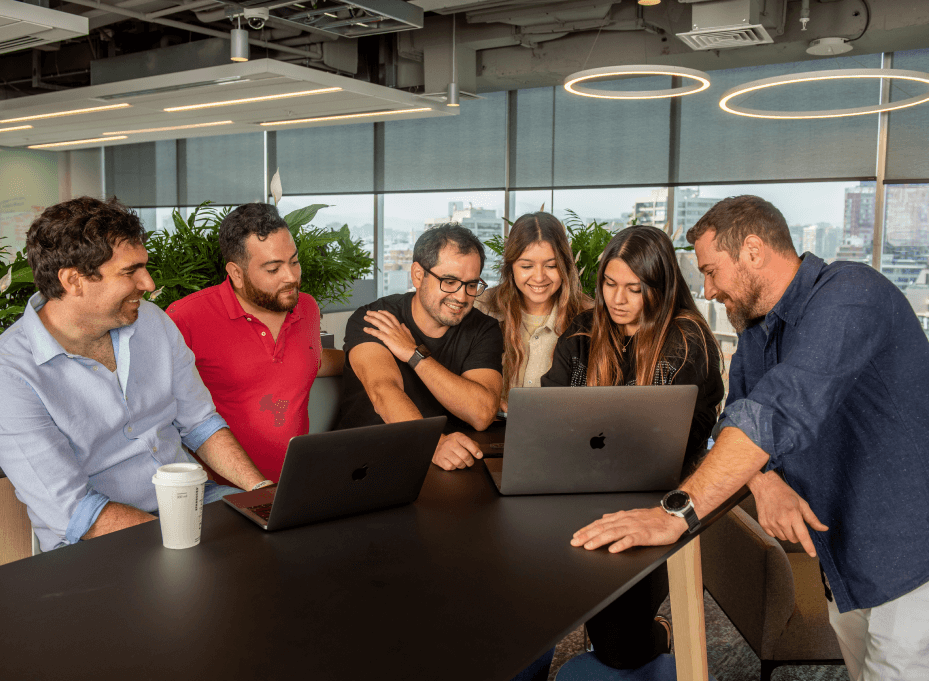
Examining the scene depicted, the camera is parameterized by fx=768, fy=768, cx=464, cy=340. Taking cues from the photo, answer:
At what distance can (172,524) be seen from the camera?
122 cm

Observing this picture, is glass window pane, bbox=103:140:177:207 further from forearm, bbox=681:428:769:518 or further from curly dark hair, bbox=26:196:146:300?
forearm, bbox=681:428:769:518

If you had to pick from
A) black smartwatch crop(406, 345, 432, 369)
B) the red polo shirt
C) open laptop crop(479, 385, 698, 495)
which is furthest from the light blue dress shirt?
open laptop crop(479, 385, 698, 495)

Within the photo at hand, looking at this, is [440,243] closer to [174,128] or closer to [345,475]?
[345,475]

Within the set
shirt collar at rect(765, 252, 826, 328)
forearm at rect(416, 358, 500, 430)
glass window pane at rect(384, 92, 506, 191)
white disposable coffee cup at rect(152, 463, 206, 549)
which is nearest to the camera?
white disposable coffee cup at rect(152, 463, 206, 549)

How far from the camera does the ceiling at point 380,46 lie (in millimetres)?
5145

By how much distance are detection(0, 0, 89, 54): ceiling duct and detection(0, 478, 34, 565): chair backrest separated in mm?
3178

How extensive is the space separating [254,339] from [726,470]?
157 centimetres

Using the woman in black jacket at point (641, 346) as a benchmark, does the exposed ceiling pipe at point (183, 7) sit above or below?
above

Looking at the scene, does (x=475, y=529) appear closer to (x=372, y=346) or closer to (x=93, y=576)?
(x=93, y=576)

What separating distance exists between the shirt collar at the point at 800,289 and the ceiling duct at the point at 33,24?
3981 millimetres

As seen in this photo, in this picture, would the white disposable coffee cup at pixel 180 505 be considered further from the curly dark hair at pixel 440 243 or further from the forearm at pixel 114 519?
the curly dark hair at pixel 440 243

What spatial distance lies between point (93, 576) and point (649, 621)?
136cm

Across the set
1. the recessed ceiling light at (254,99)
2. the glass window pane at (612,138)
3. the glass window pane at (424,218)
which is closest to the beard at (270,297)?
the recessed ceiling light at (254,99)

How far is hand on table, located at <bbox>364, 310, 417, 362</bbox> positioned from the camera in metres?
2.13
